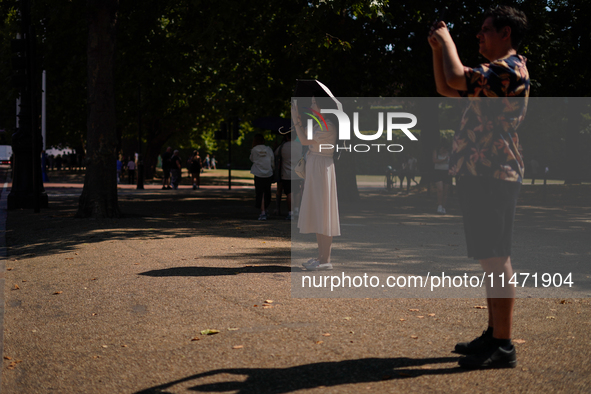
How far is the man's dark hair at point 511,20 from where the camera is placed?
3682 mm

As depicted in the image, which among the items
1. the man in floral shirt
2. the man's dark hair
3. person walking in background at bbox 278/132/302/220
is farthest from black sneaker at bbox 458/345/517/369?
person walking in background at bbox 278/132/302/220

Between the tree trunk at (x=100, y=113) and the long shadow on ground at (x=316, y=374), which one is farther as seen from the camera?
A: the tree trunk at (x=100, y=113)

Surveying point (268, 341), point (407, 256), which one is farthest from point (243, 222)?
point (268, 341)

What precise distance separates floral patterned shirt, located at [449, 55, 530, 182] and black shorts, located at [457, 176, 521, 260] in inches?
2.3

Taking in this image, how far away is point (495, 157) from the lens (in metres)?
3.73

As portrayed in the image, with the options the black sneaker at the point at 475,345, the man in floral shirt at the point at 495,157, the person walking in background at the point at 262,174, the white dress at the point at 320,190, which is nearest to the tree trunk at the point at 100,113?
the person walking in background at the point at 262,174

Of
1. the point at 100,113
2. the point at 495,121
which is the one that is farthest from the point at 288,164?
the point at 495,121

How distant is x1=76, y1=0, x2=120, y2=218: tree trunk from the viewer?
13.2 metres

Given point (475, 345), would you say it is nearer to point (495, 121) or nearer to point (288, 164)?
point (495, 121)

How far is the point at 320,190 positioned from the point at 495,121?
3.50m

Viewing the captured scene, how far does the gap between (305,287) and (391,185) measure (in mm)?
23212

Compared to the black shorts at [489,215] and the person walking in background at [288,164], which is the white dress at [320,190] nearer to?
the black shorts at [489,215]

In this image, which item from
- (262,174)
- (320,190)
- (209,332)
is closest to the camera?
(209,332)

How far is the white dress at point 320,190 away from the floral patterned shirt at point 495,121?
10.8 ft
